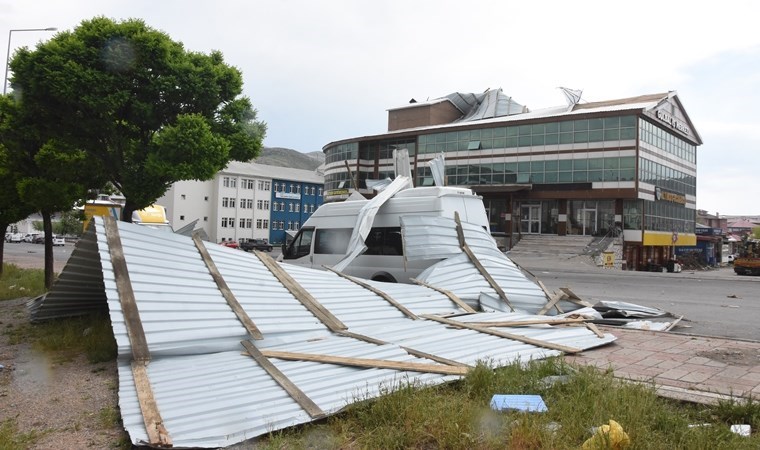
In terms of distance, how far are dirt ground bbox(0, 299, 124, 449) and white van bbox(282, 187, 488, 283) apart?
6.34m

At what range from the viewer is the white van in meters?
11.2

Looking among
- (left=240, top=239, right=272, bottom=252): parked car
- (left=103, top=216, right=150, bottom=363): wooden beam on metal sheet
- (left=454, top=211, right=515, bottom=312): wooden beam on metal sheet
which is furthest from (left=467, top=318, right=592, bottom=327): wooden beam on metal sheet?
(left=240, top=239, right=272, bottom=252): parked car

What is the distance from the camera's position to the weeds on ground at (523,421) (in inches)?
139

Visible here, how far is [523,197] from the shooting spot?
4300 cm

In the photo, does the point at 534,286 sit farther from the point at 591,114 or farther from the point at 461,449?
the point at 591,114

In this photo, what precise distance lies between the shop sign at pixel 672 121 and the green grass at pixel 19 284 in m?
42.4

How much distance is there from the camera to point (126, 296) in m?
5.83

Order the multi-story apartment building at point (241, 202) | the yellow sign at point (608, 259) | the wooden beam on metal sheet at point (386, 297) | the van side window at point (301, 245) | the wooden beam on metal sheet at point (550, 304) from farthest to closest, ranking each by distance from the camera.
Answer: the multi-story apartment building at point (241, 202)
the yellow sign at point (608, 259)
the van side window at point (301, 245)
the wooden beam on metal sheet at point (550, 304)
the wooden beam on metal sheet at point (386, 297)

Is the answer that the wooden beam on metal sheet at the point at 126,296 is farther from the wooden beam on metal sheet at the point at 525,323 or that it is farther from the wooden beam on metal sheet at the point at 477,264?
the wooden beam on metal sheet at the point at 477,264

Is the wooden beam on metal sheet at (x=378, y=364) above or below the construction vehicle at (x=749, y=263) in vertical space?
below

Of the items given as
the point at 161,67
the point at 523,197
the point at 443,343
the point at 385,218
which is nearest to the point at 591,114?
the point at 523,197

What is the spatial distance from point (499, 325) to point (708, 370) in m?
2.59

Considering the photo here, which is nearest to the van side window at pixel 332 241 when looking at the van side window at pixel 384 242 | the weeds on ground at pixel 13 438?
the van side window at pixel 384 242

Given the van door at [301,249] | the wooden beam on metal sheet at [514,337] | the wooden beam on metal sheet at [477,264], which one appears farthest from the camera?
the van door at [301,249]
